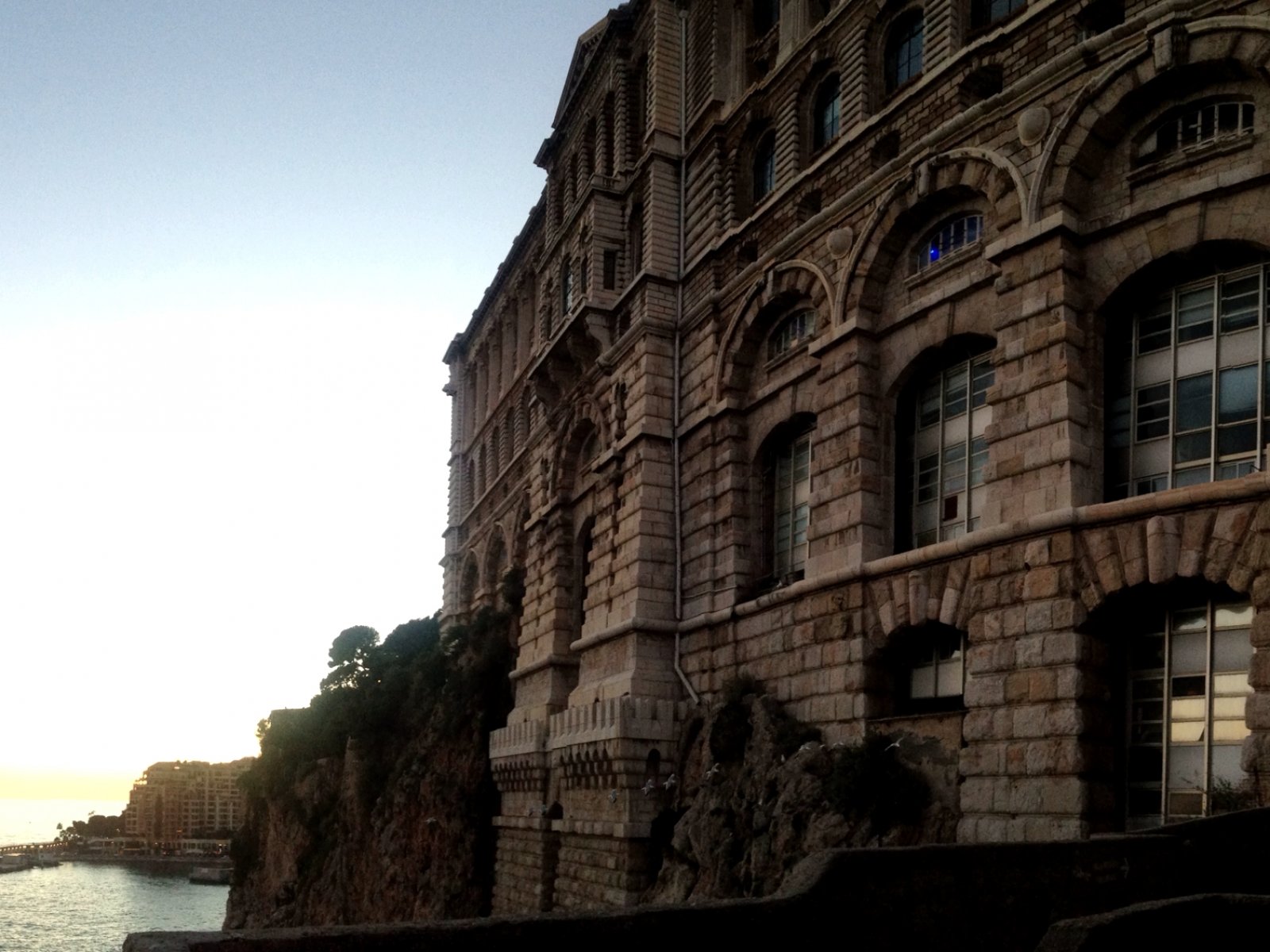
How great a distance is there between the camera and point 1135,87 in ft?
52.1

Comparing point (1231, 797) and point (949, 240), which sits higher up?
point (949, 240)

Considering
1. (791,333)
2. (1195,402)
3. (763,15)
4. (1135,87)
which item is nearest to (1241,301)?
(1195,402)

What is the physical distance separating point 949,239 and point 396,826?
24.9 metres

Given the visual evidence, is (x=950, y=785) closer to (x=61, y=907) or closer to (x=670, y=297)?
(x=670, y=297)

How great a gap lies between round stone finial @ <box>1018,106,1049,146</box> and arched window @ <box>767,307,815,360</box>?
5.24 meters

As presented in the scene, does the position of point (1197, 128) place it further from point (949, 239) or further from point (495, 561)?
point (495, 561)

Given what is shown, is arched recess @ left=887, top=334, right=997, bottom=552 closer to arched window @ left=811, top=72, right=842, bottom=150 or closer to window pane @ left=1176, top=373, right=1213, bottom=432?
window pane @ left=1176, top=373, right=1213, bottom=432

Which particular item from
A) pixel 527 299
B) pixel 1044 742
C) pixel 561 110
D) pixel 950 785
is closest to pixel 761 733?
pixel 950 785

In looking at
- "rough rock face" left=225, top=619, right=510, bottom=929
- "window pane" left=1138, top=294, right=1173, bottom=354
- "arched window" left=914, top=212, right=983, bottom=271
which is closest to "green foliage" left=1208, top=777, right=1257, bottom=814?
"window pane" left=1138, top=294, right=1173, bottom=354

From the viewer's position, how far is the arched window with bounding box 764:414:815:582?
2173 cm

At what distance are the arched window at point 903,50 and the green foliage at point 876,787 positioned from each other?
10.1m

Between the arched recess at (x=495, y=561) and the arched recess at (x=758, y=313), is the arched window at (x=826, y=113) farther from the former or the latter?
the arched recess at (x=495, y=561)

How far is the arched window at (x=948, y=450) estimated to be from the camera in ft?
58.9

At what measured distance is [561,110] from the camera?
1375 inches
